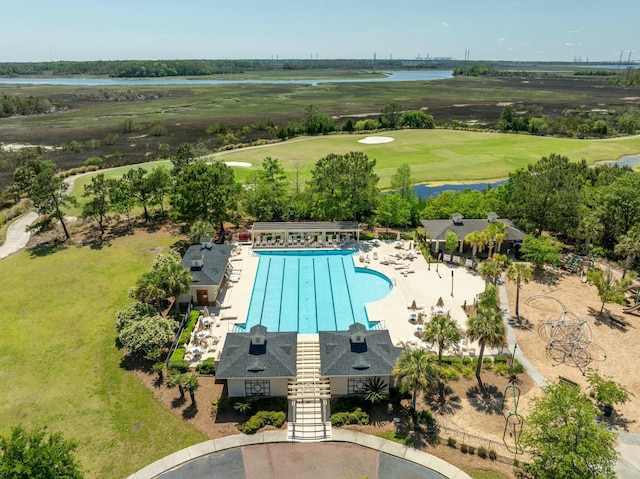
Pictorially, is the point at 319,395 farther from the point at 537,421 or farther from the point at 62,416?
the point at 62,416

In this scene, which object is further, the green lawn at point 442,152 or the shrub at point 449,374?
the green lawn at point 442,152

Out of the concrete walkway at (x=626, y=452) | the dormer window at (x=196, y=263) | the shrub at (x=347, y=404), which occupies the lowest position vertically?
the concrete walkway at (x=626, y=452)

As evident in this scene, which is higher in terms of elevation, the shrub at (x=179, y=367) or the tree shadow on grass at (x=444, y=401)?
the shrub at (x=179, y=367)

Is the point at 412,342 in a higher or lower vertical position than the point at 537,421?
lower

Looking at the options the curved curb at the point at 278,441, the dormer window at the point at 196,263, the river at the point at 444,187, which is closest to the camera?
the curved curb at the point at 278,441

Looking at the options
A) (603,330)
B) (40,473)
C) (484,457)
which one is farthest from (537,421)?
(40,473)

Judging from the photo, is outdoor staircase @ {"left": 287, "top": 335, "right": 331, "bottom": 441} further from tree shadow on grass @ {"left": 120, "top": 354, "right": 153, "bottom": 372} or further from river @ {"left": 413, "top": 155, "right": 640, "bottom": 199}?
river @ {"left": 413, "top": 155, "right": 640, "bottom": 199}

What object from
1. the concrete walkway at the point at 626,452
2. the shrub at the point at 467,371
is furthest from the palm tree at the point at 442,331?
the concrete walkway at the point at 626,452

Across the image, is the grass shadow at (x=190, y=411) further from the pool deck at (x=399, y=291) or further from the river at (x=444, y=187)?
the river at (x=444, y=187)
